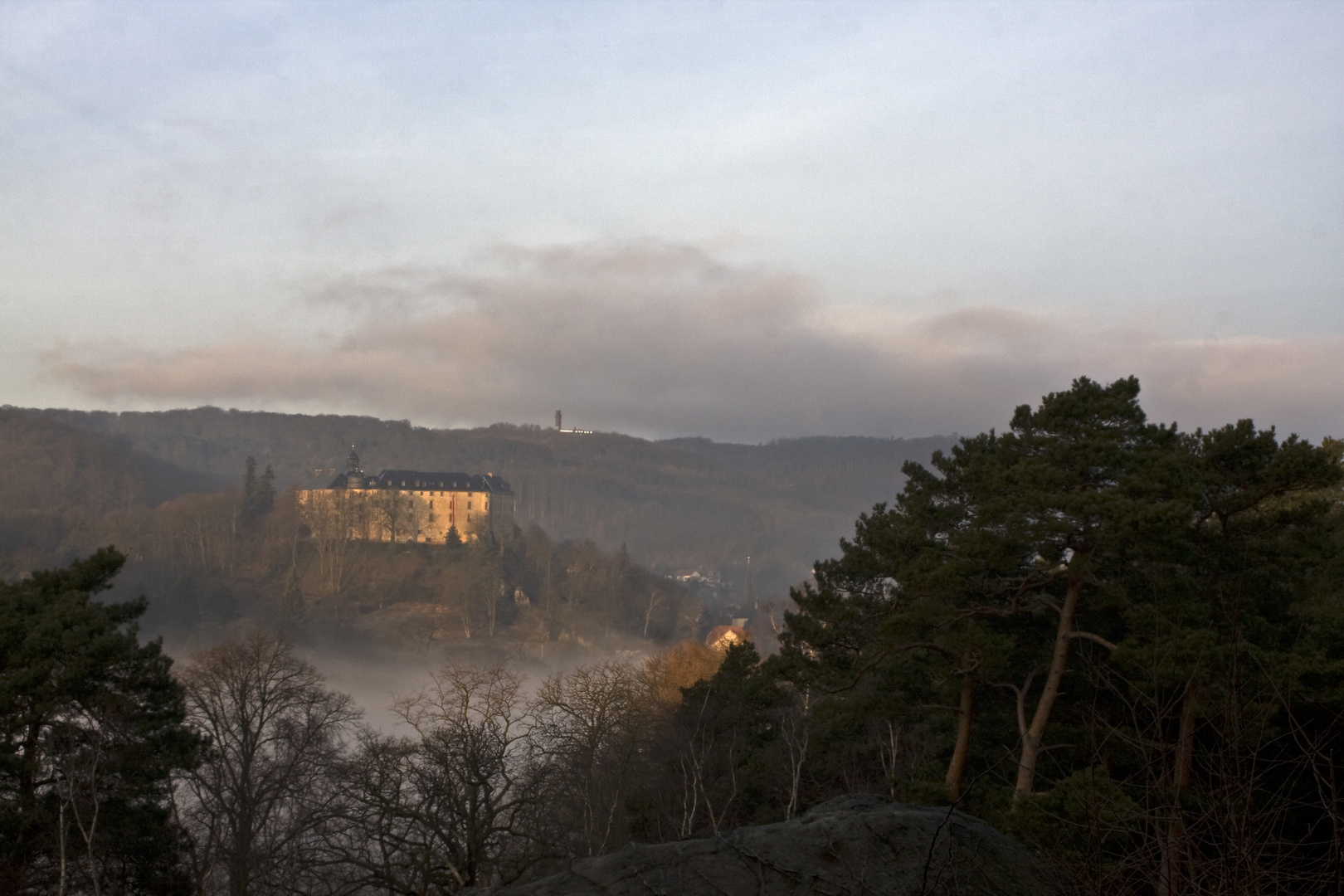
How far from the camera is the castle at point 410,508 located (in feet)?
474

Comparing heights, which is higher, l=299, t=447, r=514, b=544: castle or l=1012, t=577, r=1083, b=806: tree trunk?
l=1012, t=577, r=1083, b=806: tree trunk

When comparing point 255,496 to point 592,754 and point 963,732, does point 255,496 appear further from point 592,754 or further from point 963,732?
point 963,732

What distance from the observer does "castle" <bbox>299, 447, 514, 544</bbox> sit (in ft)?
474

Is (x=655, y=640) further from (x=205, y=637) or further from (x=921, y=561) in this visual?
(x=921, y=561)

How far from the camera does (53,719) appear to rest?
19656 millimetres

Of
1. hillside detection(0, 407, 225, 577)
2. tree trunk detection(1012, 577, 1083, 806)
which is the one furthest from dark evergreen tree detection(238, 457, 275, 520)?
tree trunk detection(1012, 577, 1083, 806)

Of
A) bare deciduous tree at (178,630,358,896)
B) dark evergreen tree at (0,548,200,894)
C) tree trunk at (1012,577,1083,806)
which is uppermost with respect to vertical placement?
tree trunk at (1012,577,1083,806)

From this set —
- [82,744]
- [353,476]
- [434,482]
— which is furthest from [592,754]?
[434,482]

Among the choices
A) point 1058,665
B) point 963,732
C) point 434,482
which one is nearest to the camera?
point 1058,665

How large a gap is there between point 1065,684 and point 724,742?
13651mm

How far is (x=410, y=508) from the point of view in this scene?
149750mm

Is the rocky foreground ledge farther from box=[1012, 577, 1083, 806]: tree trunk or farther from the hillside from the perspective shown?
the hillside

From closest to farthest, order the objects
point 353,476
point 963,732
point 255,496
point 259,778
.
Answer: point 963,732 < point 259,778 < point 255,496 < point 353,476

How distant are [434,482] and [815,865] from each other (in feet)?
517
